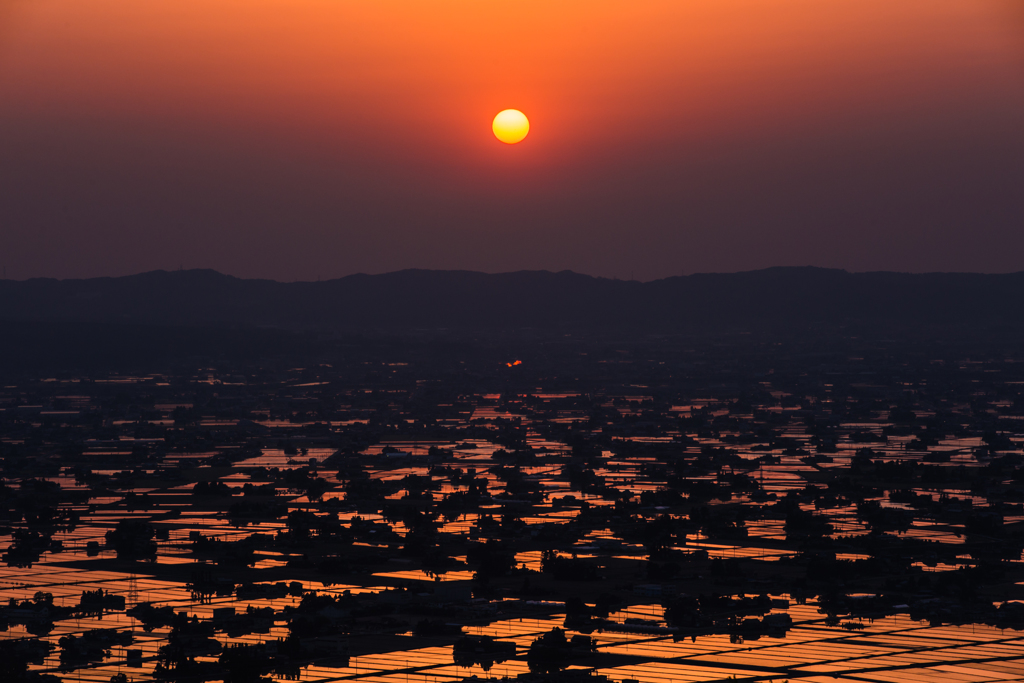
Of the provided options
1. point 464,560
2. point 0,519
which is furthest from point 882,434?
point 0,519

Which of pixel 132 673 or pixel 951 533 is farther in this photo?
pixel 951 533

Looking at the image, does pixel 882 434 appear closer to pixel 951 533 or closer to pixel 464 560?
pixel 951 533

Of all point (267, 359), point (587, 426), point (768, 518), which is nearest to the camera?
point (768, 518)

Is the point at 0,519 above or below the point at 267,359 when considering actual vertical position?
below

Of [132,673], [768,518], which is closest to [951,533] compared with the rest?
[768,518]

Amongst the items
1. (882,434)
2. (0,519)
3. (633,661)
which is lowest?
(633,661)

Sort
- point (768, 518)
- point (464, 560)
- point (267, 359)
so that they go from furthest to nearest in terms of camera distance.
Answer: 1. point (267, 359)
2. point (768, 518)
3. point (464, 560)

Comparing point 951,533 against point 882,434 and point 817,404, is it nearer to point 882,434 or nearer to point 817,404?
point 882,434
